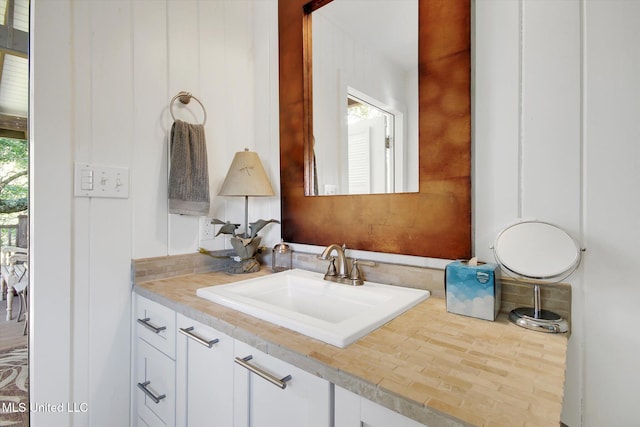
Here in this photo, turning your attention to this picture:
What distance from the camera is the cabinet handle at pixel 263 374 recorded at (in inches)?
25.1

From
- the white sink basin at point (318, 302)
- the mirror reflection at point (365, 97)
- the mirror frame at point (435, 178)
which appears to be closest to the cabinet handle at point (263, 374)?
the white sink basin at point (318, 302)

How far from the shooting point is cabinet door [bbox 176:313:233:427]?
2.59 feet

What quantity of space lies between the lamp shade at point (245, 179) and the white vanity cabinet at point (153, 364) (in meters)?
0.55

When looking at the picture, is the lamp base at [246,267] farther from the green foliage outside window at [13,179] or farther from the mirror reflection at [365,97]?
the green foliage outside window at [13,179]

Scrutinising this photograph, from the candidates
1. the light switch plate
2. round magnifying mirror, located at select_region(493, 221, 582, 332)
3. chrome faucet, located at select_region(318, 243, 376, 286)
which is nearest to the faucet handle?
chrome faucet, located at select_region(318, 243, 376, 286)

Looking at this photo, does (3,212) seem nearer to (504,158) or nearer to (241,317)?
(241,317)

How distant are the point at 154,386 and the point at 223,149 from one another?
1028 millimetres

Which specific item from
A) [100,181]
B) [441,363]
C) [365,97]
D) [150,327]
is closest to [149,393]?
[150,327]

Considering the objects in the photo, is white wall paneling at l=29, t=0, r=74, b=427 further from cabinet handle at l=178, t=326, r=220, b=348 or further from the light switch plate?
cabinet handle at l=178, t=326, r=220, b=348

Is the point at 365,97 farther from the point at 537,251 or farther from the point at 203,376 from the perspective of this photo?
the point at 203,376

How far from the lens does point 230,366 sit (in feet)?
2.54

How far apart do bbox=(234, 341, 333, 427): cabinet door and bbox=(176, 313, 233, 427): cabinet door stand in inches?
1.8

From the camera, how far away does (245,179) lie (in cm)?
137

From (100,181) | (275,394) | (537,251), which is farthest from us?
(100,181)
